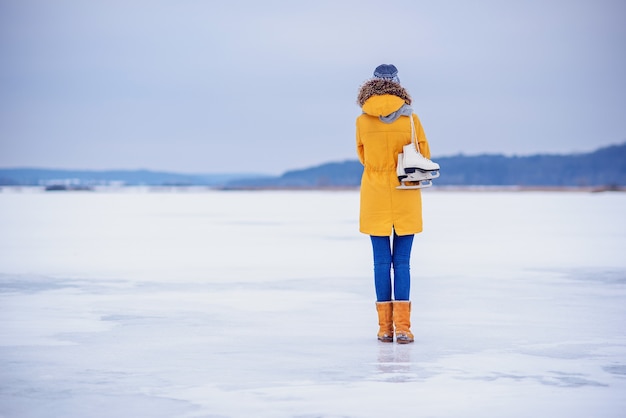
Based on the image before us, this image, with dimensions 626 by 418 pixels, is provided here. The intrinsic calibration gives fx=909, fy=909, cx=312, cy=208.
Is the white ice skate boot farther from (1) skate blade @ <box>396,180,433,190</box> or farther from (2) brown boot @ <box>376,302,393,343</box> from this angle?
(2) brown boot @ <box>376,302,393,343</box>

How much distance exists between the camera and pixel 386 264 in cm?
547

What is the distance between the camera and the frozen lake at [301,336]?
3773 millimetres

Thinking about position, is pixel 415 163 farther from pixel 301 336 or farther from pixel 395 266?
pixel 301 336

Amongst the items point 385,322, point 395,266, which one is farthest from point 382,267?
point 385,322

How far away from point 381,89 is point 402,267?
1065mm

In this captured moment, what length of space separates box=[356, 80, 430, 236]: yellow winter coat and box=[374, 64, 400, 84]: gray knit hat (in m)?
0.08

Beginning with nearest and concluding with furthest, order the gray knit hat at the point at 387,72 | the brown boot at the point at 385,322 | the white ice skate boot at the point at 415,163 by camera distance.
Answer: the white ice skate boot at the point at 415,163, the brown boot at the point at 385,322, the gray knit hat at the point at 387,72

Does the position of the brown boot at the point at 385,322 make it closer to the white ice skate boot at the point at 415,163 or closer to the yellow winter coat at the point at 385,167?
the yellow winter coat at the point at 385,167

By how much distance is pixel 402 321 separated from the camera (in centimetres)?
529

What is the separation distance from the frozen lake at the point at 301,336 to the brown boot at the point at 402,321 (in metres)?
0.09

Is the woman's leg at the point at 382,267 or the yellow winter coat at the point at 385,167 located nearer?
the yellow winter coat at the point at 385,167

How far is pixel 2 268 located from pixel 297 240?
5.35m

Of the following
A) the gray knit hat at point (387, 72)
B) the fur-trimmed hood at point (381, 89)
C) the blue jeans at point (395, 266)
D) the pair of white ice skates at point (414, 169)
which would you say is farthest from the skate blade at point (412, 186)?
the gray knit hat at point (387, 72)

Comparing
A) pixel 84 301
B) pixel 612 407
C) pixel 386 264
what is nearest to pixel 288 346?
pixel 386 264
